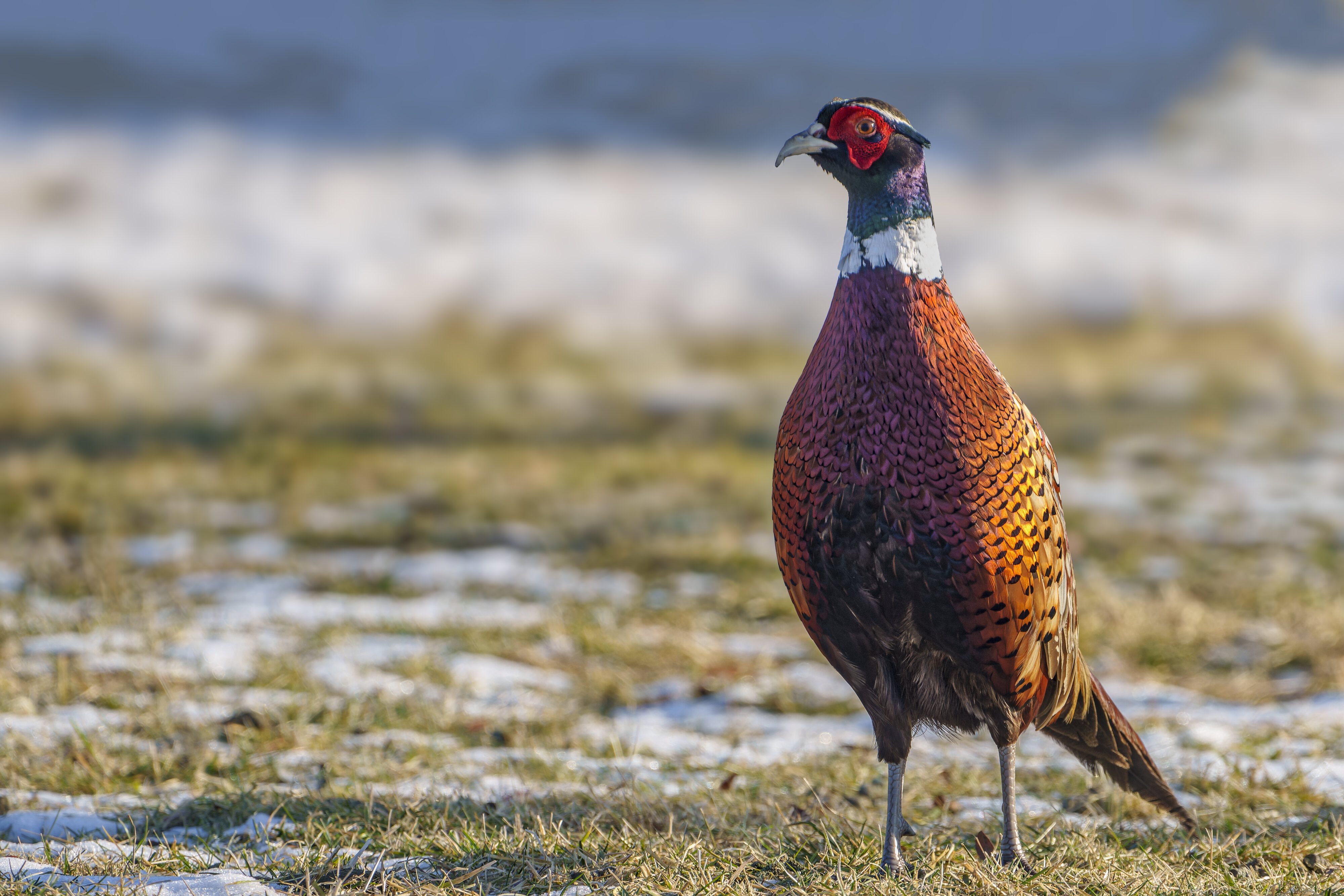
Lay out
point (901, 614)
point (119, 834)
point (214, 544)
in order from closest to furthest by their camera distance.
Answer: point (901, 614)
point (119, 834)
point (214, 544)

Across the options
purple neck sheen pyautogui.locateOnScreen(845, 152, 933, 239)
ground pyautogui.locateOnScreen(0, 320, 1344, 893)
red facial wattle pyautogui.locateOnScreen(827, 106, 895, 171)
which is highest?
red facial wattle pyautogui.locateOnScreen(827, 106, 895, 171)

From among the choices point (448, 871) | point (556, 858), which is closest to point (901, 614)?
point (556, 858)

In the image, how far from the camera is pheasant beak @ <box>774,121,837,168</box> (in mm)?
2402

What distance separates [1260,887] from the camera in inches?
95.7

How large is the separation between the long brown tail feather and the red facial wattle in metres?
1.40

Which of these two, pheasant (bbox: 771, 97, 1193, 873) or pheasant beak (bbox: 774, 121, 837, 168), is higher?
pheasant beak (bbox: 774, 121, 837, 168)

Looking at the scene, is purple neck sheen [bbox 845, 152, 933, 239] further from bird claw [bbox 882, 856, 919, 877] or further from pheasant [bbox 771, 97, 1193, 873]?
bird claw [bbox 882, 856, 919, 877]

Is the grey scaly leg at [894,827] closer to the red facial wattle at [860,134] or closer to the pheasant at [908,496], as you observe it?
the pheasant at [908,496]

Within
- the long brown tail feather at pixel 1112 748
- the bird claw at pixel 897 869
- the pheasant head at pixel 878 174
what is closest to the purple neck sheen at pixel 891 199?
the pheasant head at pixel 878 174

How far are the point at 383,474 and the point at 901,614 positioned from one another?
31.7 feet

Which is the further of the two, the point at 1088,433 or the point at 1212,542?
the point at 1088,433

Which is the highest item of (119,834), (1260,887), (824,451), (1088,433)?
(1088,433)

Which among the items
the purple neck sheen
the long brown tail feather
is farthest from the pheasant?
the long brown tail feather

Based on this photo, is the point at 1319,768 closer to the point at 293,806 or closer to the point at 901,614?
the point at 901,614
